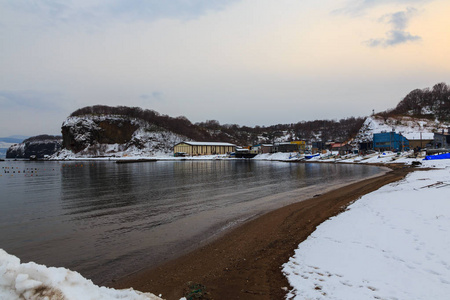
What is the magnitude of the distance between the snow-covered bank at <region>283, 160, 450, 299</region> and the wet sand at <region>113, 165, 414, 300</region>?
0.61m

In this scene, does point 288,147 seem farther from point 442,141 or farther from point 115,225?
point 115,225

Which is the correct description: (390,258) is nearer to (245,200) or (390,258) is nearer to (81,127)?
(245,200)

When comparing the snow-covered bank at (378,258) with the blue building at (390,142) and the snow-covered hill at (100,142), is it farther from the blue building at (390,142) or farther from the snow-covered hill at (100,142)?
the snow-covered hill at (100,142)

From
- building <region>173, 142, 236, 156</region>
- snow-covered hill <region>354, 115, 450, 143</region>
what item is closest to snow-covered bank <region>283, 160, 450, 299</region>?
snow-covered hill <region>354, 115, 450, 143</region>

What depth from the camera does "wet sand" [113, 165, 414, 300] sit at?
289 inches

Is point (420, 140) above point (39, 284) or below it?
above

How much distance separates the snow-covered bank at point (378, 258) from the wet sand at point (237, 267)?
2.01 ft

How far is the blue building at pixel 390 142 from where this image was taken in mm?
100419

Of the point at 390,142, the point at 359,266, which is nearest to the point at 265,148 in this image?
the point at 390,142

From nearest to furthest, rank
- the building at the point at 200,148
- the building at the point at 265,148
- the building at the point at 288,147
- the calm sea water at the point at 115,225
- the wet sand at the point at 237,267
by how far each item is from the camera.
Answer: the wet sand at the point at 237,267, the calm sea water at the point at 115,225, the building at the point at 288,147, the building at the point at 265,148, the building at the point at 200,148

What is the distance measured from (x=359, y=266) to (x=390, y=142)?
377 ft

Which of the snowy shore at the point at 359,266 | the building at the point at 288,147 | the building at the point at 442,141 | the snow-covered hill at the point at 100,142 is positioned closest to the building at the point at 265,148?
the building at the point at 288,147

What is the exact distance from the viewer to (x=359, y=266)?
25.2ft

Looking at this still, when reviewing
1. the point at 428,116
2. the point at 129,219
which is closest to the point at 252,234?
the point at 129,219
